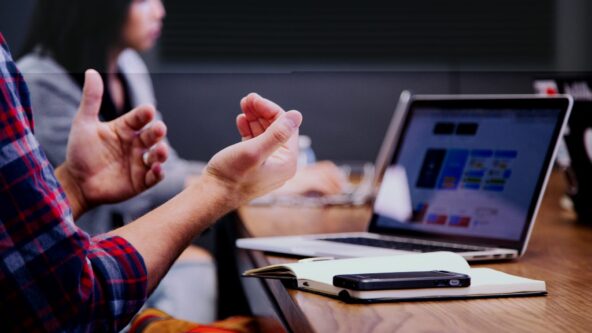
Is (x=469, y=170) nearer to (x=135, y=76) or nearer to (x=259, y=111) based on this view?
(x=259, y=111)

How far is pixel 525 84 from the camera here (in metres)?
3.47

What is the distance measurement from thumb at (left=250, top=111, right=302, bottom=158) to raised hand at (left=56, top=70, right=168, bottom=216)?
46cm

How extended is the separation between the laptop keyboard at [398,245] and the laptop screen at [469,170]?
0.05m

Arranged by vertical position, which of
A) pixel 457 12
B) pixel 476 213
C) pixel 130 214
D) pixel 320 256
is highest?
pixel 457 12

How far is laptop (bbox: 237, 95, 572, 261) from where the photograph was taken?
1.28 m

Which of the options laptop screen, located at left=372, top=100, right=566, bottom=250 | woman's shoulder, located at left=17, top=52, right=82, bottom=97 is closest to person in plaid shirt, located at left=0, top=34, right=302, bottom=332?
laptop screen, located at left=372, top=100, right=566, bottom=250

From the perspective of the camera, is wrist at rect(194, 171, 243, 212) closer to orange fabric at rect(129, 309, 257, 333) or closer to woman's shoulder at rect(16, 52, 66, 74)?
orange fabric at rect(129, 309, 257, 333)

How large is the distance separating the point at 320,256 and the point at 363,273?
10.2 inches

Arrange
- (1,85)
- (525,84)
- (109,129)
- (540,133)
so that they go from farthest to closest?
(525,84) < (109,129) < (540,133) < (1,85)

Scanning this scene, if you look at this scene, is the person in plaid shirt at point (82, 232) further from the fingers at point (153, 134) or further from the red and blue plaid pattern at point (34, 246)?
the fingers at point (153, 134)

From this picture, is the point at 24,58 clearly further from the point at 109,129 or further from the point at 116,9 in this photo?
the point at 109,129

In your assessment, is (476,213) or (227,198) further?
(476,213)

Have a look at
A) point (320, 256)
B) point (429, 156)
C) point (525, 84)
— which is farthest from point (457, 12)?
point (320, 256)

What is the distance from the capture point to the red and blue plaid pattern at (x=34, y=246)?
888 millimetres
